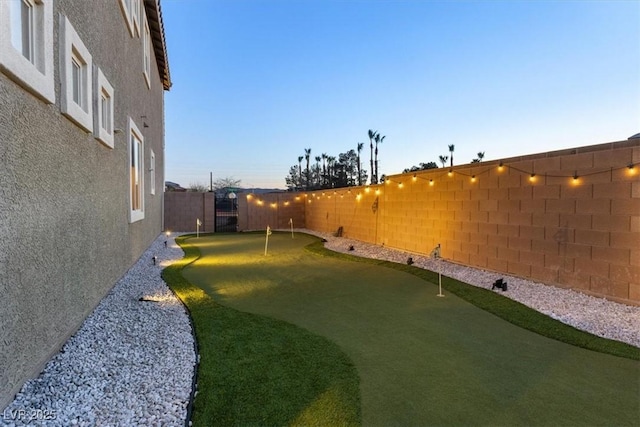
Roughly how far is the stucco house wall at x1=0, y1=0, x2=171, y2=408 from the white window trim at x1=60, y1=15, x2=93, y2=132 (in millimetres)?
29

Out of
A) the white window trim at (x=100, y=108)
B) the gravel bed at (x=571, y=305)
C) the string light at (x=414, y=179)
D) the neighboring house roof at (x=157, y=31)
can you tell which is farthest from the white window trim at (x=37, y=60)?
the neighboring house roof at (x=157, y=31)

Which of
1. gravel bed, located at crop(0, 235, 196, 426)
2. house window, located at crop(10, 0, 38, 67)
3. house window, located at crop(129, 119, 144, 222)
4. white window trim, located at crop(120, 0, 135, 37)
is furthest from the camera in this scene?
house window, located at crop(129, 119, 144, 222)

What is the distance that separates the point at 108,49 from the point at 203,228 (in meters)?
14.6

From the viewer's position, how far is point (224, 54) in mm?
21609

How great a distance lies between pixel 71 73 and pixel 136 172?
493cm

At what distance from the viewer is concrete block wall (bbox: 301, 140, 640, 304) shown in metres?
4.76

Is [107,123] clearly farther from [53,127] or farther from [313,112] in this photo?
[313,112]

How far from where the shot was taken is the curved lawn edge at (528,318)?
3.43m

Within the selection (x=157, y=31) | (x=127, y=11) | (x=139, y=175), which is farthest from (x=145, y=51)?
(x=139, y=175)

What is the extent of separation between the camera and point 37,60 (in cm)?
260

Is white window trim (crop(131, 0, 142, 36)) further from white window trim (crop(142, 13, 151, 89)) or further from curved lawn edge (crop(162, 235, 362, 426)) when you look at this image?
curved lawn edge (crop(162, 235, 362, 426))

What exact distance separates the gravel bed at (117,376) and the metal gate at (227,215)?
15337 millimetres

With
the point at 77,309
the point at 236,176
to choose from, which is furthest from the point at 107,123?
the point at 236,176

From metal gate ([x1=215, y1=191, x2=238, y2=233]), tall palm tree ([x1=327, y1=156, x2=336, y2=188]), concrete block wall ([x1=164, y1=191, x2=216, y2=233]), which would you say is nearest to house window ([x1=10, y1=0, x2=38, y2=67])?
concrete block wall ([x1=164, y1=191, x2=216, y2=233])
